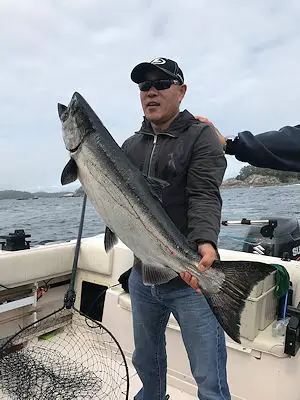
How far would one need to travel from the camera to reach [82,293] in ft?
18.9

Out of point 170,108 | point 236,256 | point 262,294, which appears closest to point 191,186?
point 170,108

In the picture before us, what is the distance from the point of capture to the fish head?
245 cm

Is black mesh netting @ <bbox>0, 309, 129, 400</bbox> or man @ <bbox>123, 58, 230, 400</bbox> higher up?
man @ <bbox>123, 58, 230, 400</bbox>

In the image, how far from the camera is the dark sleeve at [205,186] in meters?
2.55

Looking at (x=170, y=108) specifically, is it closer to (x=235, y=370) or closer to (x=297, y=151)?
(x=297, y=151)

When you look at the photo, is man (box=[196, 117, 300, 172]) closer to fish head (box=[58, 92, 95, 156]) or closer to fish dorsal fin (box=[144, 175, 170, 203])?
fish dorsal fin (box=[144, 175, 170, 203])

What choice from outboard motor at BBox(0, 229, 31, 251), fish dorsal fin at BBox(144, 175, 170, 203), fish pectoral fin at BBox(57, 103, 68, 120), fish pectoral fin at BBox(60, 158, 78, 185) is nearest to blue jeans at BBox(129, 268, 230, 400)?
fish dorsal fin at BBox(144, 175, 170, 203)

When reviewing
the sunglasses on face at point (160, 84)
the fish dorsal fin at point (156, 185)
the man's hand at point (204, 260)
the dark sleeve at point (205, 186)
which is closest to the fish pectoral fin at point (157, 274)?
the man's hand at point (204, 260)

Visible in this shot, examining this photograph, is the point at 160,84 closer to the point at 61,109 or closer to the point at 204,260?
the point at 61,109

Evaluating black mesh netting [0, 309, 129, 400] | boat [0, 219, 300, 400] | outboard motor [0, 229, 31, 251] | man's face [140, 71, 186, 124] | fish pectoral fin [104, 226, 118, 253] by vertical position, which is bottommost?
black mesh netting [0, 309, 129, 400]

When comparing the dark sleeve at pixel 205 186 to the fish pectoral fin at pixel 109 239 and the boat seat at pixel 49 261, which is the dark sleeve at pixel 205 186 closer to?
the fish pectoral fin at pixel 109 239

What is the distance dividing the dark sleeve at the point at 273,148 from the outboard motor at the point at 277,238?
2.99 m

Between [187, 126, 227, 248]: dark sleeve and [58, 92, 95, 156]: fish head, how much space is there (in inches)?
31.3

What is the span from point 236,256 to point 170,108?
2.42 metres
